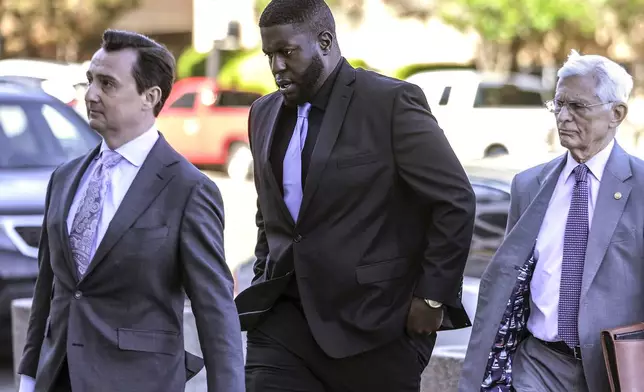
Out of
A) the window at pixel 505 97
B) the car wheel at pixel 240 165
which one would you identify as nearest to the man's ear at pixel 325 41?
the window at pixel 505 97

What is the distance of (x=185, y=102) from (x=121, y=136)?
950 inches

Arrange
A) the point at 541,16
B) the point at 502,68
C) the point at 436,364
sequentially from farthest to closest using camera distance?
the point at 502,68
the point at 541,16
the point at 436,364

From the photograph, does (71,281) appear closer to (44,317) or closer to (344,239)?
(44,317)

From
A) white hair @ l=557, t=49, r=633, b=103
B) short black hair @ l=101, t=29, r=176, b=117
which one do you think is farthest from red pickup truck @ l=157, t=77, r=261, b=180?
short black hair @ l=101, t=29, r=176, b=117

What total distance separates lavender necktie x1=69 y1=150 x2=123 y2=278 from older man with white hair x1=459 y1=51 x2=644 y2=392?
4.66 feet

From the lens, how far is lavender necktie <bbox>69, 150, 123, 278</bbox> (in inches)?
156

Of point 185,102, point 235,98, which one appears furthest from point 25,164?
point 185,102

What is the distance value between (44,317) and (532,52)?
3736 cm

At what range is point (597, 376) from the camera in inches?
175

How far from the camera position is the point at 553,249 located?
4.60 metres

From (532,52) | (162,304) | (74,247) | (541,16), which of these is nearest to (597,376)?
(162,304)

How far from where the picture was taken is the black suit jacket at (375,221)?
4.44 m

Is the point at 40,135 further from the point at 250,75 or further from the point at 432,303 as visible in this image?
the point at 250,75

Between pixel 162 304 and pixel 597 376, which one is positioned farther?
pixel 597 376
